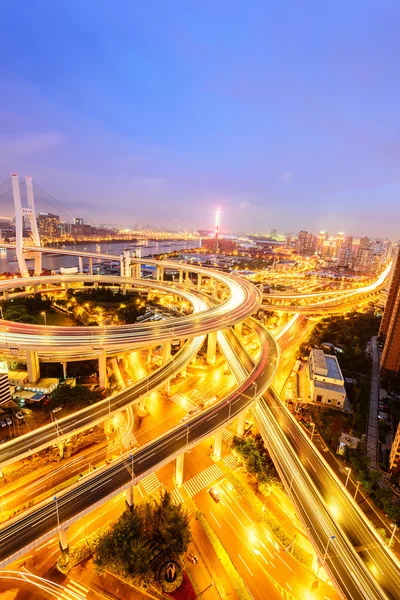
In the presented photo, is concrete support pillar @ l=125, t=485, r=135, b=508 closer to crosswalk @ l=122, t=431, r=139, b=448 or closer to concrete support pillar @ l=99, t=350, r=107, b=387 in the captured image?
crosswalk @ l=122, t=431, r=139, b=448

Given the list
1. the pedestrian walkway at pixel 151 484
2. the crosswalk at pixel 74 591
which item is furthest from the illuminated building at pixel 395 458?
the crosswalk at pixel 74 591

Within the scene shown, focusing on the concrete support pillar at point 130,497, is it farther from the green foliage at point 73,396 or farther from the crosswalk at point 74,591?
the green foliage at point 73,396

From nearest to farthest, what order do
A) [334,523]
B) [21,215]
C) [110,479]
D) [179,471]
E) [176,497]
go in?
[334,523], [110,479], [176,497], [179,471], [21,215]

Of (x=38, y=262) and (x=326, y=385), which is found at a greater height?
(x=38, y=262)

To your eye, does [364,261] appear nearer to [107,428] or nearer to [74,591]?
[107,428]

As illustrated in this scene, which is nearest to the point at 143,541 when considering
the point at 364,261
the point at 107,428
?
the point at 107,428

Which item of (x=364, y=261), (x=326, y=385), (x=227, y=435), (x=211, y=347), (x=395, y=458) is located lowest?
(x=227, y=435)

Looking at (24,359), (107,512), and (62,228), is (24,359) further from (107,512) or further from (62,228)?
(62,228)

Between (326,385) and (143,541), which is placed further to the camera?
(326,385)

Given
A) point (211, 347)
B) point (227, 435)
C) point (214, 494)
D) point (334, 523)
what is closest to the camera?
point (334, 523)
